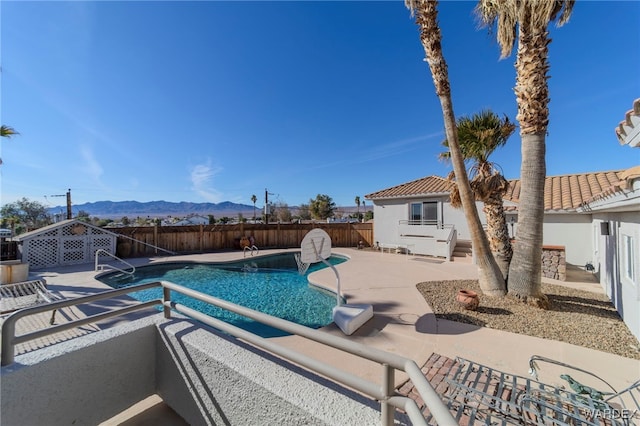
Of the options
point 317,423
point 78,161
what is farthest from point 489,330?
point 78,161

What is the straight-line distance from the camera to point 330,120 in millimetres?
22688

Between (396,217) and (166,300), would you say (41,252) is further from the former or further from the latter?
(396,217)

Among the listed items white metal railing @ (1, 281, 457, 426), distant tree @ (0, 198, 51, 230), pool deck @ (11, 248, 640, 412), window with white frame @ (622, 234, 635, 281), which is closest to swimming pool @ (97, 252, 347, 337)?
pool deck @ (11, 248, 640, 412)

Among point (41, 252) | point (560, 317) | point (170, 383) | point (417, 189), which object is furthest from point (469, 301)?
point (41, 252)

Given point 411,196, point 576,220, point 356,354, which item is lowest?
point 356,354

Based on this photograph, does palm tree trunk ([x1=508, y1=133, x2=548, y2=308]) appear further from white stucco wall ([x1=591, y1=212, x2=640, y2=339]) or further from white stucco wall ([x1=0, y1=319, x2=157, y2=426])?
white stucco wall ([x1=0, y1=319, x2=157, y2=426])

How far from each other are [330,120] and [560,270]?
18.8 m

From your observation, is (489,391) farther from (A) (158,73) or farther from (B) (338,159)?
(B) (338,159)

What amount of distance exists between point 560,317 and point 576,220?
8.88 m

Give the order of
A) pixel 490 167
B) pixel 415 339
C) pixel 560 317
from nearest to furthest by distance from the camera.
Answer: pixel 415 339 < pixel 560 317 < pixel 490 167

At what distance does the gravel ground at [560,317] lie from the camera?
207 inches

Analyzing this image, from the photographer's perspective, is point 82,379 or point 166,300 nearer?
point 82,379

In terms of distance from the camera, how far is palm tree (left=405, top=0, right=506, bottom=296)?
750 cm

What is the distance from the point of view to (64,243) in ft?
44.5
